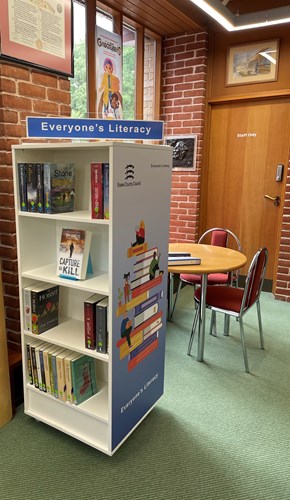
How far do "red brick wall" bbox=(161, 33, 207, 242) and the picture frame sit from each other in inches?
73.2

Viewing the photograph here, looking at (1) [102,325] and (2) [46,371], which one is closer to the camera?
(1) [102,325]

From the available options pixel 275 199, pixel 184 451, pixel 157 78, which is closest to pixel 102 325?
pixel 184 451

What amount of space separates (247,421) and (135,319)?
957mm

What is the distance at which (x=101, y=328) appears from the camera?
165 centimetres

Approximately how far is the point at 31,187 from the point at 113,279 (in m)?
0.62

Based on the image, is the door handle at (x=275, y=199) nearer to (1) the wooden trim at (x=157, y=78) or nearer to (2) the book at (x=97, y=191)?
(1) the wooden trim at (x=157, y=78)

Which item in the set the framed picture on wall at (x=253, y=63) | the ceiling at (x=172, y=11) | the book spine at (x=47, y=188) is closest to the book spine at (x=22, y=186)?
the book spine at (x=47, y=188)

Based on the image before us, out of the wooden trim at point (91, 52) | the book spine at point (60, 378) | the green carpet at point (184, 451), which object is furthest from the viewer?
the wooden trim at point (91, 52)

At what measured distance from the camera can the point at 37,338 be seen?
192 centimetres

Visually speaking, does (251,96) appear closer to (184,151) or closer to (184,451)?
(184,151)

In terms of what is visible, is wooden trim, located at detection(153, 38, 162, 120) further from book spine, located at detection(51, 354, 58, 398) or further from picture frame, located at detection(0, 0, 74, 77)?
book spine, located at detection(51, 354, 58, 398)

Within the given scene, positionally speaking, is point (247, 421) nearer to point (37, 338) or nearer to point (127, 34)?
point (37, 338)

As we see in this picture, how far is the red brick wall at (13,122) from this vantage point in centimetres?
202

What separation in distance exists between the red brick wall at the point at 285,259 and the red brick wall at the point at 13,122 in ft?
8.11
